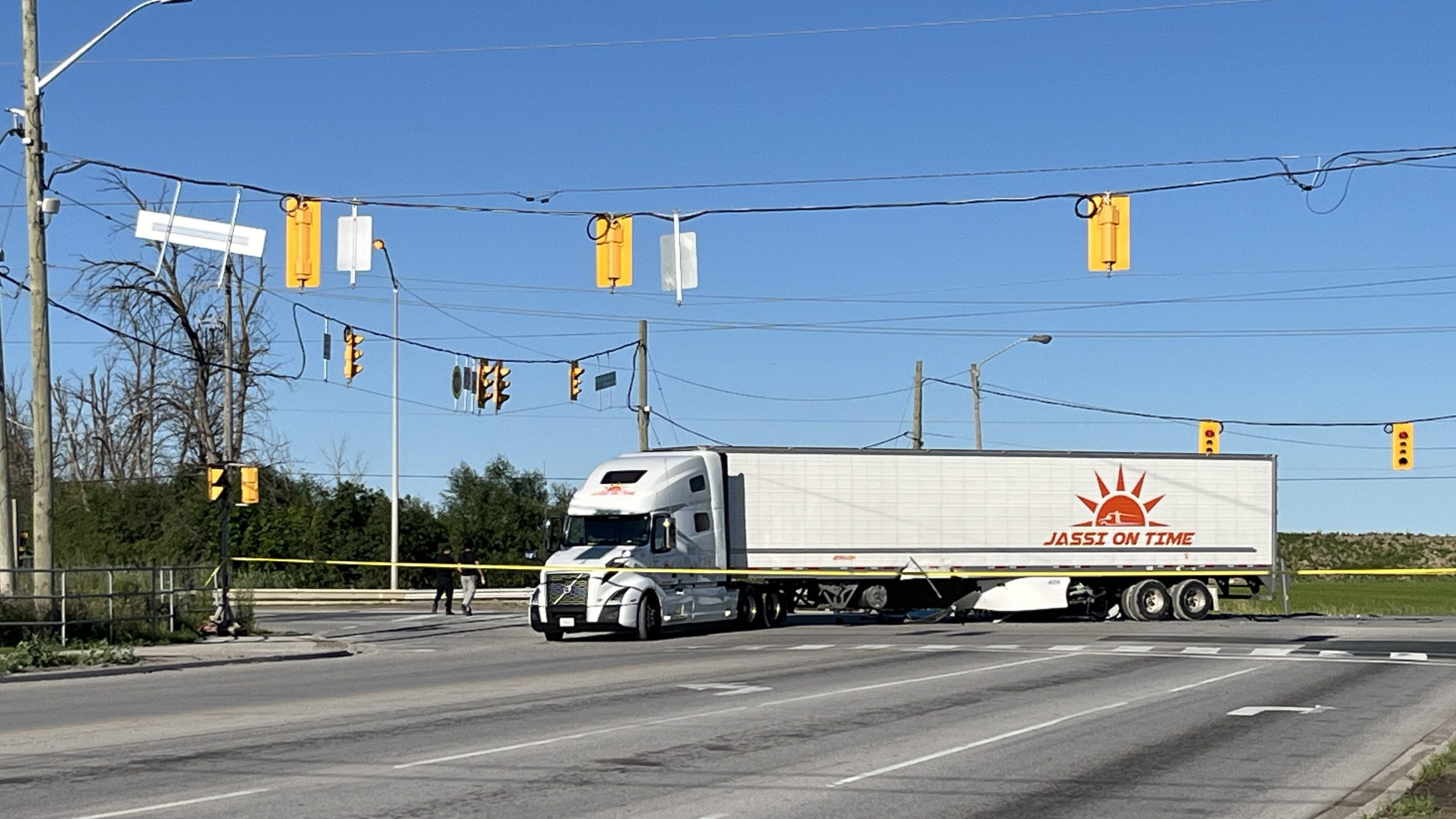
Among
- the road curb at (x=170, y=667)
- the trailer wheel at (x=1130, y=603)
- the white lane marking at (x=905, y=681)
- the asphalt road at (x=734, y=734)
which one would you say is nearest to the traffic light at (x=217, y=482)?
the road curb at (x=170, y=667)

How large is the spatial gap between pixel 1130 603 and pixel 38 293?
24207mm

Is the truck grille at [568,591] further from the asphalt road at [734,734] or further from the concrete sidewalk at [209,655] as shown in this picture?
the concrete sidewalk at [209,655]

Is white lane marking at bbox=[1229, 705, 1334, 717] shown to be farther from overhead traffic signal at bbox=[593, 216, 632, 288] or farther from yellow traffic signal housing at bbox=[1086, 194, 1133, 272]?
overhead traffic signal at bbox=[593, 216, 632, 288]

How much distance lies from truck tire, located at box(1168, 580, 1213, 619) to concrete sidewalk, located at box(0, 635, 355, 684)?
19223mm

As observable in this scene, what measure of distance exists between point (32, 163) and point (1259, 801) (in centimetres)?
2129

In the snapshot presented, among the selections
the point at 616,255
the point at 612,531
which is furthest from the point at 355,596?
the point at 616,255

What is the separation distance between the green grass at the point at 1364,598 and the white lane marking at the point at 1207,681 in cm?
1691

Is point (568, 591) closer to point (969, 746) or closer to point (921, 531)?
point (921, 531)

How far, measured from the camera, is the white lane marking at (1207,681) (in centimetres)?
1978

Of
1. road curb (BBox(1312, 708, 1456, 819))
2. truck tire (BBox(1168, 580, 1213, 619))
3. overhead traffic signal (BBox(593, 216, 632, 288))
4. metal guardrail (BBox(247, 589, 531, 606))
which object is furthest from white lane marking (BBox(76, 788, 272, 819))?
metal guardrail (BBox(247, 589, 531, 606))

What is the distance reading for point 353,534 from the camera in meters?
56.7

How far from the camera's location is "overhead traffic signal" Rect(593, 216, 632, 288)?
72.0 feet

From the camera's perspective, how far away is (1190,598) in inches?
1490

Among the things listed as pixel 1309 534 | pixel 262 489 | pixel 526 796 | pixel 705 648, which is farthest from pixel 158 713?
pixel 1309 534
